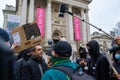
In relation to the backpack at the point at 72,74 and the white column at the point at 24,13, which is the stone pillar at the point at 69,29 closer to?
the white column at the point at 24,13

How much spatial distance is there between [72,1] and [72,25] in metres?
4.12

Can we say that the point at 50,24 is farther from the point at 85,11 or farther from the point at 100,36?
the point at 100,36

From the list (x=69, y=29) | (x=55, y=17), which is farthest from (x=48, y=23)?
(x=69, y=29)

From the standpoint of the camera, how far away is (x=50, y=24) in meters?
28.3

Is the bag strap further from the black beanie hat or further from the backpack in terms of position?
the black beanie hat

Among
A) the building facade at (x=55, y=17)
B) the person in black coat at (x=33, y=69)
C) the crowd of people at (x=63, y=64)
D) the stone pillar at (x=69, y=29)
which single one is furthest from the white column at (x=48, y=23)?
the person in black coat at (x=33, y=69)

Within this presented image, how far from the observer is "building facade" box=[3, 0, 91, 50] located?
2783 cm

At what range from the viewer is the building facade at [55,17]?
27.8 m

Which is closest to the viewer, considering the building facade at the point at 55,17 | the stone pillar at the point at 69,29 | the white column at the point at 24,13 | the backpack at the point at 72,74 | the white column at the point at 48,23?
the backpack at the point at 72,74

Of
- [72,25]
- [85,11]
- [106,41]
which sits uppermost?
[85,11]

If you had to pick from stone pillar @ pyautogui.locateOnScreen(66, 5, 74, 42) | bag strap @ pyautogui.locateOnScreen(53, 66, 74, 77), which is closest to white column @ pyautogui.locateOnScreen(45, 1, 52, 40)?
stone pillar @ pyautogui.locateOnScreen(66, 5, 74, 42)

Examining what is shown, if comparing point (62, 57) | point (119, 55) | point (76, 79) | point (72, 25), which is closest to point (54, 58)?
point (62, 57)

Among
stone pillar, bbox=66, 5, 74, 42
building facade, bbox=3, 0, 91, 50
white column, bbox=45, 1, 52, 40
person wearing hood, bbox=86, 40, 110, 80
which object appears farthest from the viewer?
stone pillar, bbox=66, 5, 74, 42

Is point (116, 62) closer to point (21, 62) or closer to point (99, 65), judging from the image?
point (99, 65)
